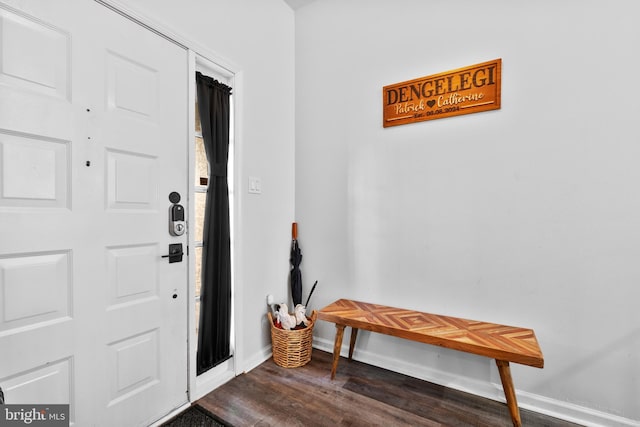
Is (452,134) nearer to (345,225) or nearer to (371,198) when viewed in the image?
(371,198)

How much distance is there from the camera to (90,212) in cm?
133

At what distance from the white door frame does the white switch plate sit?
0.36 ft

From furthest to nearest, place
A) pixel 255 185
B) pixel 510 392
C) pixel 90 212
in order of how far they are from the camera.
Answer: pixel 255 185 < pixel 510 392 < pixel 90 212

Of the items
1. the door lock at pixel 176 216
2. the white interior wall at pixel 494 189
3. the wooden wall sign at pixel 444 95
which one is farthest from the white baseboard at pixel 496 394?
the wooden wall sign at pixel 444 95

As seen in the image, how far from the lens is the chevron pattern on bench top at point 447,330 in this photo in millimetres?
1473

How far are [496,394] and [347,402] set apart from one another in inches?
34.7

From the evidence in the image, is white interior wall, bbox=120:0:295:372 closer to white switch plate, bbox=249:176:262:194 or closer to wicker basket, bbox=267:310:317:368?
white switch plate, bbox=249:176:262:194

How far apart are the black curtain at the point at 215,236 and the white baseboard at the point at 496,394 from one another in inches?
38.4

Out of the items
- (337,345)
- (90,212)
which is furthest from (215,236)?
(337,345)

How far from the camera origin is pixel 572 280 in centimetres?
164

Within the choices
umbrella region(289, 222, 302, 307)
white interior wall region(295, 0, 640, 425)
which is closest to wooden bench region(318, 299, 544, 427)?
white interior wall region(295, 0, 640, 425)

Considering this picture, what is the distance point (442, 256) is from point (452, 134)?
2.60 feet

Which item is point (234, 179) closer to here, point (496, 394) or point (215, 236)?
point (215, 236)

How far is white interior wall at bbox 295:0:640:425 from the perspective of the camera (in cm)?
156
